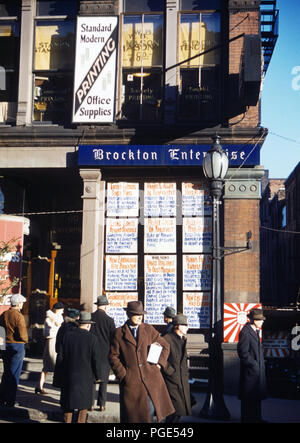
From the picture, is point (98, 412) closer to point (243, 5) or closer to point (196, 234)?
point (196, 234)

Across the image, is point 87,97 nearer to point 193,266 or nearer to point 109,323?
point 193,266

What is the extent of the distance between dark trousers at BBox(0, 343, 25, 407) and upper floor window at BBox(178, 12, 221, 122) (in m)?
7.40

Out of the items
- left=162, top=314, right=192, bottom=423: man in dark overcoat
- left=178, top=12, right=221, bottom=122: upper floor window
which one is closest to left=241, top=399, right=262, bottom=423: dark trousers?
left=162, top=314, right=192, bottom=423: man in dark overcoat

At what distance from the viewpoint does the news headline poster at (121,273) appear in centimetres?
1391

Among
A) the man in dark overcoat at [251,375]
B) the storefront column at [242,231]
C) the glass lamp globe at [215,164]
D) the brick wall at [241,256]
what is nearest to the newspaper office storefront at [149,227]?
the storefront column at [242,231]

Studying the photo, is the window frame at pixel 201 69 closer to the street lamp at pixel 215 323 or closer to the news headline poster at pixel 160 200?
the news headline poster at pixel 160 200

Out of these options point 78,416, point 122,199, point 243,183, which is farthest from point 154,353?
point 122,199

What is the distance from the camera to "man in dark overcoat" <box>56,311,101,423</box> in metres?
7.47

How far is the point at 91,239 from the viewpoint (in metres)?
13.7

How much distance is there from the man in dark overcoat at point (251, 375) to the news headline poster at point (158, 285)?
521cm

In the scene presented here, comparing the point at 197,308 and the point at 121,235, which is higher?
the point at 121,235

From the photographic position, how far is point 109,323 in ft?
34.0

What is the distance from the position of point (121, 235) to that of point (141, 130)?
2711 mm
